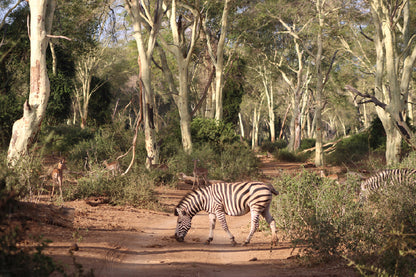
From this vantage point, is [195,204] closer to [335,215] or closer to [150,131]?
[335,215]

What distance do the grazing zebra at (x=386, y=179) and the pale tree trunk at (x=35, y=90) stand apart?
25.9 feet

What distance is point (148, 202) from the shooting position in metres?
12.3

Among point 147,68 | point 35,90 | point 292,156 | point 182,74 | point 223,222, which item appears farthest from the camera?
point 292,156

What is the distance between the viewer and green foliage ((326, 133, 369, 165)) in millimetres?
25181

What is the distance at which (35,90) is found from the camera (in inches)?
439

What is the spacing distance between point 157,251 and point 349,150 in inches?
830

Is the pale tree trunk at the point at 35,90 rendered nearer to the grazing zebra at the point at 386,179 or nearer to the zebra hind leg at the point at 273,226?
the zebra hind leg at the point at 273,226

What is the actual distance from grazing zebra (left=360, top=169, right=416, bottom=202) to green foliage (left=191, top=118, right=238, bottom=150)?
12.7 m

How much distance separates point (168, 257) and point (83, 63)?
31888mm

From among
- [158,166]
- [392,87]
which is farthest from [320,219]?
[392,87]

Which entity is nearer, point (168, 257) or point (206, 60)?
point (168, 257)

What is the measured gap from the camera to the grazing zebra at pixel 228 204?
26.4 ft

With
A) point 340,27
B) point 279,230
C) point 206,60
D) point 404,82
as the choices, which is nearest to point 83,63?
point 206,60

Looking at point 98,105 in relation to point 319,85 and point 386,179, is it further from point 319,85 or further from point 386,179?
point 386,179
